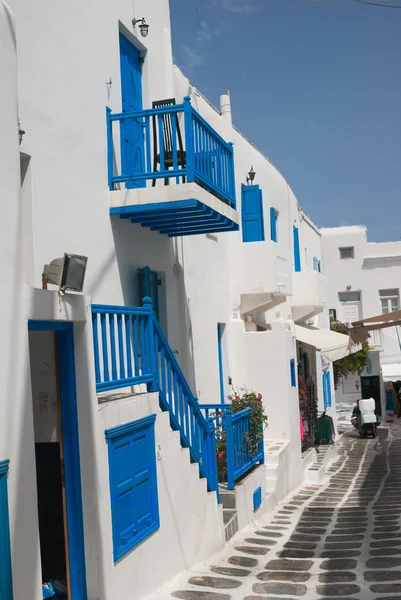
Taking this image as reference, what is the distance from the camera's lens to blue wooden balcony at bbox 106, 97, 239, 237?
28.9ft

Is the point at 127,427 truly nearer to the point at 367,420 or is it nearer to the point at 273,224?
the point at 273,224

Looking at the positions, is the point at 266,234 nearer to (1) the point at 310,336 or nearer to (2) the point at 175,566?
(1) the point at 310,336

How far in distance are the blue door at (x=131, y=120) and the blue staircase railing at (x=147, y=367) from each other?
109 inches

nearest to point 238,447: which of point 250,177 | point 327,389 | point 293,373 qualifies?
point 293,373

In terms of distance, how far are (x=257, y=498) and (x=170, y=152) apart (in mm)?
5455

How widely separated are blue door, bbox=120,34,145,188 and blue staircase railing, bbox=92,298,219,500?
9.12ft

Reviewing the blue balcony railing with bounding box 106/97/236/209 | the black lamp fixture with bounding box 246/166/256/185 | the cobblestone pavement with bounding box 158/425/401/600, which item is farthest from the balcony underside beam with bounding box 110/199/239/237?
the black lamp fixture with bounding box 246/166/256/185

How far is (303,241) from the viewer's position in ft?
78.6

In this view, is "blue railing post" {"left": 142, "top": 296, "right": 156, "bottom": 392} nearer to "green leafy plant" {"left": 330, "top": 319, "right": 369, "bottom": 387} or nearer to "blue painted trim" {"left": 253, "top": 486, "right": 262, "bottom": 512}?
"blue painted trim" {"left": 253, "top": 486, "right": 262, "bottom": 512}

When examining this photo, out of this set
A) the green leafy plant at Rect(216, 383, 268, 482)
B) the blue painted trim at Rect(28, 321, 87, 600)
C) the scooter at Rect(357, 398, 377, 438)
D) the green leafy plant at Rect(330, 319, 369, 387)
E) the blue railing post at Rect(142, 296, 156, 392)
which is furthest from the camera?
the green leafy plant at Rect(330, 319, 369, 387)

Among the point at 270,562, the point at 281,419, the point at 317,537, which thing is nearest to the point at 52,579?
the point at 270,562

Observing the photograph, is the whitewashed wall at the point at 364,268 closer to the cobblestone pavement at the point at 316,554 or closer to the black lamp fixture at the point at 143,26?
the cobblestone pavement at the point at 316,554

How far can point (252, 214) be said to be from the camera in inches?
613

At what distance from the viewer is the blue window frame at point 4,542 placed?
4.36 meters
